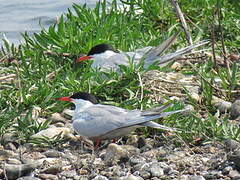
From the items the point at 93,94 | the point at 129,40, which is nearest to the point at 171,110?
the point at 93,94

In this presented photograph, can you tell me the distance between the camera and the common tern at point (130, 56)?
536 centimetres

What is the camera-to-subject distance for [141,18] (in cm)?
652

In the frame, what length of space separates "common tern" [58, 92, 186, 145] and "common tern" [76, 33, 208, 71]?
34.7 inches

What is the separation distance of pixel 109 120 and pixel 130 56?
114cm

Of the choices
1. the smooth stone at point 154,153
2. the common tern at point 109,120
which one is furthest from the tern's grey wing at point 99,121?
the smooth stone at point 154,153

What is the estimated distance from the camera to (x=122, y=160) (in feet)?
13.4

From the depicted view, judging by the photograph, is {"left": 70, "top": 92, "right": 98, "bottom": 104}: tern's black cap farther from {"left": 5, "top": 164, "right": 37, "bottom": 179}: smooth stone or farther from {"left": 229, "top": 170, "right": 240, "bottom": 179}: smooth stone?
{"left": 229, "top": 170, "right": 240, "bottom": 179}: smooth stone

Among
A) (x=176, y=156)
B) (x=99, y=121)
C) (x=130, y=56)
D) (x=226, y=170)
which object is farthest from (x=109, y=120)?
(x=130, y=56)

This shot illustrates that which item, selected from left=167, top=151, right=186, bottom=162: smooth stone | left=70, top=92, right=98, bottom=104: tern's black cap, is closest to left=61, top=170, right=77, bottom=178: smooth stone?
left=167, top=151, right=186, bottom=162: smooth stone

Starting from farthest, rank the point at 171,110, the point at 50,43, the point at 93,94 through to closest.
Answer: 1. the point at 50,43
2. the point at 93,94
3. the point at 171,110

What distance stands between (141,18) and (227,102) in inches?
72.2

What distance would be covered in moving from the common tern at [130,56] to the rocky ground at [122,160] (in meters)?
0.98

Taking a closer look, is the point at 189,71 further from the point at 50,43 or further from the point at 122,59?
the point at 50,43

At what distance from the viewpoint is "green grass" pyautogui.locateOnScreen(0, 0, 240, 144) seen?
4578mm
